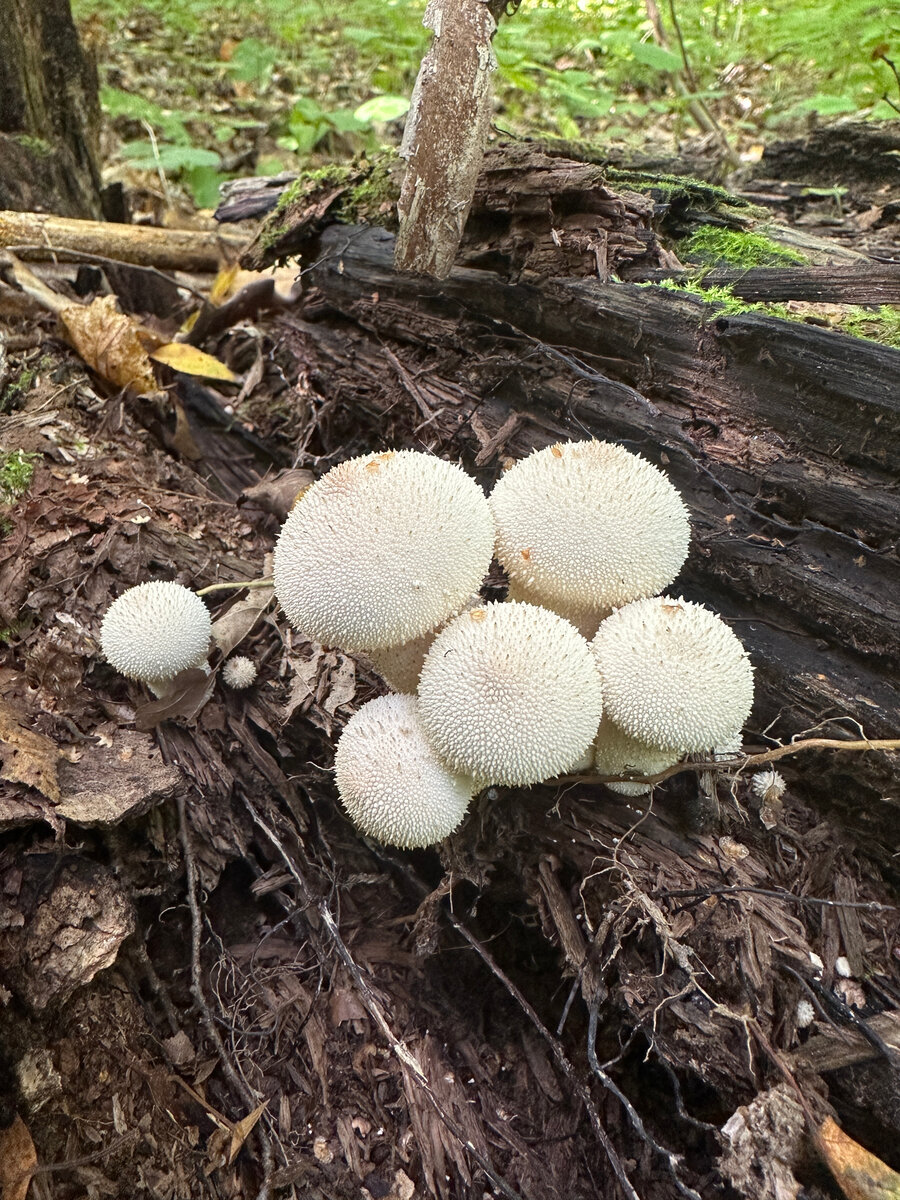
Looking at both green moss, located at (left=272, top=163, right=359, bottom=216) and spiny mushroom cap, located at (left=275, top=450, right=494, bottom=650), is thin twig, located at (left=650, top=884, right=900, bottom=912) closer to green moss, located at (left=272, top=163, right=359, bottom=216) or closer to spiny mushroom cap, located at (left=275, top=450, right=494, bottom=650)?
Result: spiny mushroom cap, located at (left=275, top=450, right=494, bottom=650)

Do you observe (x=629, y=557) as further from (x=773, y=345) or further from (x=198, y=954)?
(x=198, y=954)

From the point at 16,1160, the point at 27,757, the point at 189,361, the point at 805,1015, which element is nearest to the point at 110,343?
the point at 189,361

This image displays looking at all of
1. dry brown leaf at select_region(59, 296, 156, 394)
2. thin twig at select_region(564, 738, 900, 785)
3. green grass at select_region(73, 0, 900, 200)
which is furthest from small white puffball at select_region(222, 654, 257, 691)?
green grass at select_region(73, 0, 900, 200)

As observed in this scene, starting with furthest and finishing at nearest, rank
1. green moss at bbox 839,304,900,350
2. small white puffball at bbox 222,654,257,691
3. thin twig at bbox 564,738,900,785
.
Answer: small white puffball at bbox 222,654,257,691 < green moss at bbox 839,304,900,350 < thin twig at bbox 564,738,900,785

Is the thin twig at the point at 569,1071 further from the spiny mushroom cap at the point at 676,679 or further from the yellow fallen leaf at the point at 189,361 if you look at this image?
the yellow fallen leaf at the point at 189,361

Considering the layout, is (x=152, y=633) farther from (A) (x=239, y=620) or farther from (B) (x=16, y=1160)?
(B) (x=16, y=1160)

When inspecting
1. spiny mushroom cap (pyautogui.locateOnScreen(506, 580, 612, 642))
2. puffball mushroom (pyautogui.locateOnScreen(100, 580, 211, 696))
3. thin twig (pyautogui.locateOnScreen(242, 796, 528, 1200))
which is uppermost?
spiny mushroom cap (pyautogui.locateOnScreen(506, 580, 612, 642))

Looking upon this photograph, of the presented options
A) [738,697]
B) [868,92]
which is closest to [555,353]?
[738,697]
